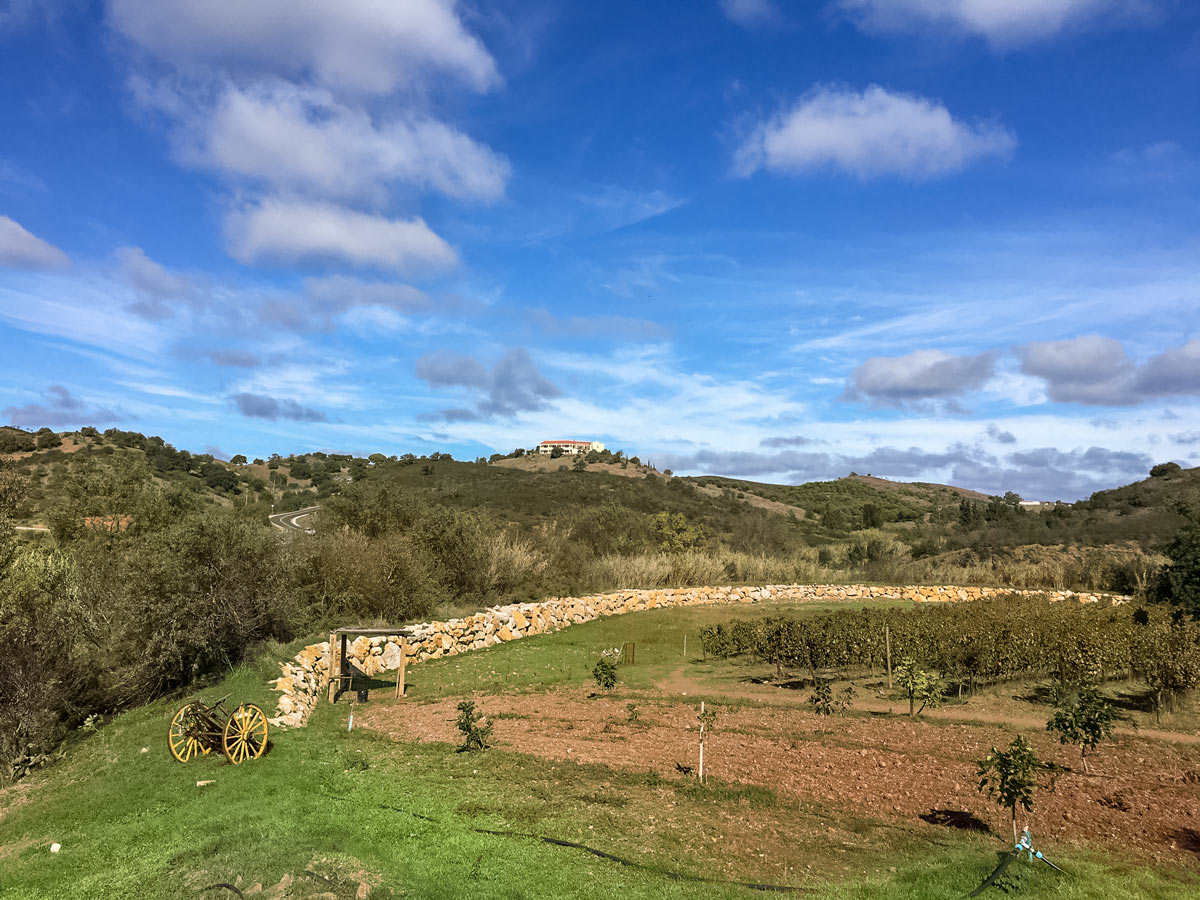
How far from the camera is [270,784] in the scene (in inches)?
338

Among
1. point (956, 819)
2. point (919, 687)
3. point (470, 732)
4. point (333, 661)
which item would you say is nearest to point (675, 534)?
point (333, 661)

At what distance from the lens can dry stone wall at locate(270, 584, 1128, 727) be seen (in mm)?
13024

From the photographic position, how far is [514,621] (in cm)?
2127

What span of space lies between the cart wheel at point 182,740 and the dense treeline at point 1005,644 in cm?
1107

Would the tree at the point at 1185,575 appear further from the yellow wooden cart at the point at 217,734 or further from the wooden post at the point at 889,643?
the yellow wooden cart at the point at 217,734

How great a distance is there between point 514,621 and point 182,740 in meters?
12.3

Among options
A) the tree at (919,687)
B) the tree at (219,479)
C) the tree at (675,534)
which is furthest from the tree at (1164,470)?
the tree at (219,479)

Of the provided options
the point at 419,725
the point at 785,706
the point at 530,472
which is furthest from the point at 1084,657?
the point at 530,472

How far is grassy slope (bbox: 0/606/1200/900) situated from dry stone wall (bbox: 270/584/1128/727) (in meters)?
2.42

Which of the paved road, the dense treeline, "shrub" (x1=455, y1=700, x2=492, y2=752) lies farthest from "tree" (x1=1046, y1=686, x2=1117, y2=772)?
the paved road

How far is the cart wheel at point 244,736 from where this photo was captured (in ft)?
30.4

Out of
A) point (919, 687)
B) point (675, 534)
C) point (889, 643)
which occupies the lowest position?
point (919, 687)

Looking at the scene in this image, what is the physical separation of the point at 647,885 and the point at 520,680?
1016 cm

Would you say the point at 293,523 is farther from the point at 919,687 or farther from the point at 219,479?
the point at 919,687
